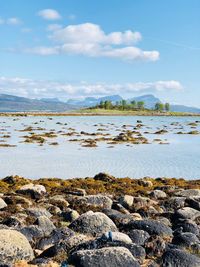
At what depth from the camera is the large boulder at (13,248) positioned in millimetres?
7607

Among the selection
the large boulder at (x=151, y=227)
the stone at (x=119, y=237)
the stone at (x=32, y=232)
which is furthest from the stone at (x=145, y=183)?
the stone at (x=119, y=237)

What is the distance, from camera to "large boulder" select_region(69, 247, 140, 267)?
23.2 feet

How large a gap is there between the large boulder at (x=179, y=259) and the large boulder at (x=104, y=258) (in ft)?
2.58

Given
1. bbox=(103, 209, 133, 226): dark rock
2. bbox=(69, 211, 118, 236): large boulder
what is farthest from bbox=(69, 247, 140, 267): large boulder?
bbox=(103, 209, 133, 226): dark rock

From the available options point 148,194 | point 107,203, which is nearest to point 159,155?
point 148,194

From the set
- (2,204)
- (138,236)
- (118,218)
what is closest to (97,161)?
(2,204)

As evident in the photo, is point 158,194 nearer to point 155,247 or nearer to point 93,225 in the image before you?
point 93,225

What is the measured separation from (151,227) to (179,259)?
2.18 meters

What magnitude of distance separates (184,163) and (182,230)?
17.9 m

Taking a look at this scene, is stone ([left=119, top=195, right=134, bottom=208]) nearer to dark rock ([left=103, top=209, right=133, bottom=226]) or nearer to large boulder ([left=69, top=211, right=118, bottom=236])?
dark rock ([left=103, top=209, right=133, bottom=226])

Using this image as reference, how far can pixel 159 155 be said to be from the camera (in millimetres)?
31672

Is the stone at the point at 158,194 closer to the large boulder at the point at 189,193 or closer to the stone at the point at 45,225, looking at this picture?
the large boulder at the point at 189,193

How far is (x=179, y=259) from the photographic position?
7.83 m

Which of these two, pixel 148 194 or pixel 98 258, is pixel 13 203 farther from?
pixel 98 258
